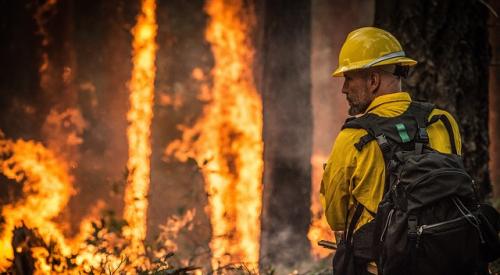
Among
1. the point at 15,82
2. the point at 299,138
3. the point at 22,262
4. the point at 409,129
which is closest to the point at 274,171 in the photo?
the point at 299,138

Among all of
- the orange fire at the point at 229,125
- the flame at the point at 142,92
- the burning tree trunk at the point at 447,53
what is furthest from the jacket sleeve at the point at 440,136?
the flame at the point at 142,92

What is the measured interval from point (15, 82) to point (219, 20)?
452cm

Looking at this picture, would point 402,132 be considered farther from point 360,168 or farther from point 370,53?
point 370,53

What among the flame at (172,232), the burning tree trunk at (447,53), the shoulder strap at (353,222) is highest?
the burning tree trunk at (447,53)

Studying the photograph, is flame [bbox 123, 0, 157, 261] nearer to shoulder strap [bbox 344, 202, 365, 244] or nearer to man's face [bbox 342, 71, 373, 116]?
man's face [bbox 342, 71, 373, 116]

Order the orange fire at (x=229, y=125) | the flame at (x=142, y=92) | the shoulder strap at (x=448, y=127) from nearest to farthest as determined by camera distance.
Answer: the shoulder strap at (x=448, y=127)
the orange fire at (x=229, y=125)
the flame at (x=142, y=92)

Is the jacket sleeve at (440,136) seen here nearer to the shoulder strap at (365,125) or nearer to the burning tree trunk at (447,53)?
the shoulder strap at (365,125)

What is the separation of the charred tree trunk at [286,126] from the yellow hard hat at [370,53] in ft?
21.4

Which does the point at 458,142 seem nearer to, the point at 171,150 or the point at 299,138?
the point at 299,138

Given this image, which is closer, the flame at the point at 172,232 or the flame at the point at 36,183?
the flame at the point at 172,232

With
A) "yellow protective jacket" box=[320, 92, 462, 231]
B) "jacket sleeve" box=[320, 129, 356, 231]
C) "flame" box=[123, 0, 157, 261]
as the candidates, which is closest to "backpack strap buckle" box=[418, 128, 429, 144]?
"yellow protective jacket" box=[320, 92, 462, 231]

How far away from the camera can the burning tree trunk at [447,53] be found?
5613 millimetres

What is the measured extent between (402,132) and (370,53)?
51 cm

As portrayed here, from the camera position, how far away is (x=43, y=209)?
1118 cm
